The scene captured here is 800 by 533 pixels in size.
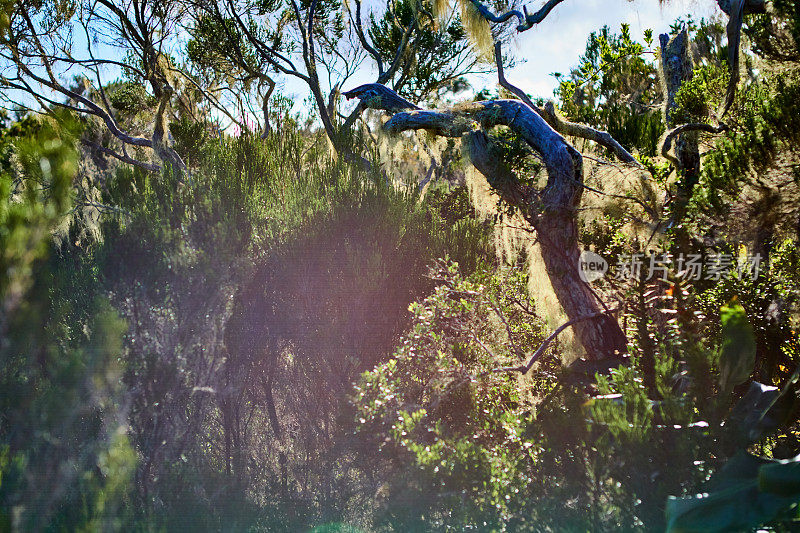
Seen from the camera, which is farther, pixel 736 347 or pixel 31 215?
pixel 31 215

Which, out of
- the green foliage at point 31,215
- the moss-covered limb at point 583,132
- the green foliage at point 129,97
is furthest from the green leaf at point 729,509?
the green foliage at point 129,97

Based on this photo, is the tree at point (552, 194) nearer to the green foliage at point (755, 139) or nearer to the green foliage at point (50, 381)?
the green foliage at point (755, 139)

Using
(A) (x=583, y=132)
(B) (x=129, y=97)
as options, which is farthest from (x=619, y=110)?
(B) (x=129, y=97)

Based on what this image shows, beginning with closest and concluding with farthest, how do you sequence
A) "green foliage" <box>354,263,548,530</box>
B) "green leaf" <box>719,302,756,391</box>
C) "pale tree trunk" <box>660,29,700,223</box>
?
"green leaf" <box>719,302,756,391</box> → "green foliage" <box>354,263,548,530</box> → "pale tree trunk" <box>660,29,700,223</box>

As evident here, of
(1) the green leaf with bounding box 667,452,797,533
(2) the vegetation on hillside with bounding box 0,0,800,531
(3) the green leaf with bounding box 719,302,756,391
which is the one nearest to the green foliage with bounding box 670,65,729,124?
(2) the vegetation on hillside with bounding box 0,0,800,531

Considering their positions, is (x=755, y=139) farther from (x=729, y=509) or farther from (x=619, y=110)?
(x=619, y=110)

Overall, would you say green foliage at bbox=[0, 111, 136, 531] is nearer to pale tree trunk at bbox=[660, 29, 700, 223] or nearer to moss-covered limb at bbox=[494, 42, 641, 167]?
moss-covered limb at bbox=[494, 42, 641, 167]

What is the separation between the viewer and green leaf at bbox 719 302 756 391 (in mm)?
2825

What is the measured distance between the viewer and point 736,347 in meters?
2.88

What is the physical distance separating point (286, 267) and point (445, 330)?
4.29 feet

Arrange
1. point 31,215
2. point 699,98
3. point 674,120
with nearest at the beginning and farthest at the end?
1. point 31,215
2. point 699,98
3. point 674,120

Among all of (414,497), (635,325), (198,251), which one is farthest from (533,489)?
(198,251)

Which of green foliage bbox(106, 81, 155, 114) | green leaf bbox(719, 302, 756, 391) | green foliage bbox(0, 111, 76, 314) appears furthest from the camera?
green foliage bbox(106, 81, 155, 114)

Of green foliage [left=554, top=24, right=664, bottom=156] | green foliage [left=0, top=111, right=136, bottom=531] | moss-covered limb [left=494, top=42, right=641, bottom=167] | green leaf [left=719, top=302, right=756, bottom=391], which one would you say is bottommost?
green leaf [left=719, top=302, right=756, bottom=391]
